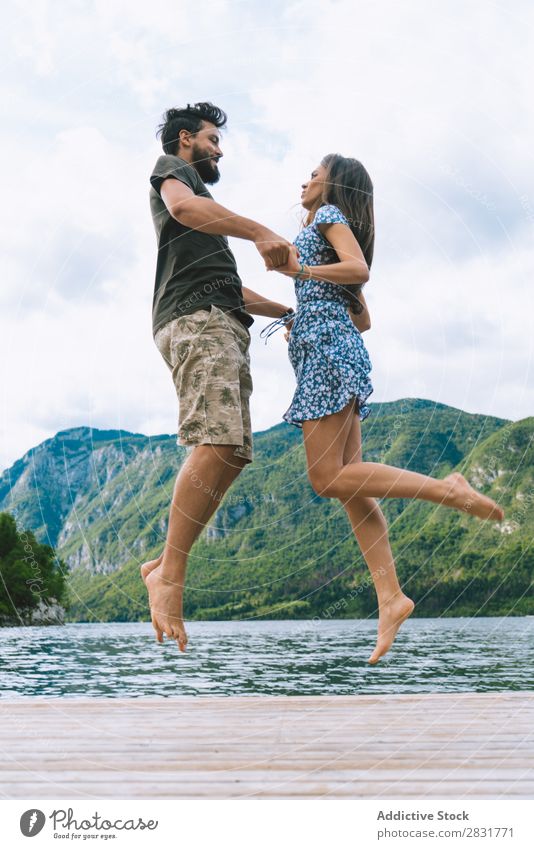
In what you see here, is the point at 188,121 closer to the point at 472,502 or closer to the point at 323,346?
the point at 323,346

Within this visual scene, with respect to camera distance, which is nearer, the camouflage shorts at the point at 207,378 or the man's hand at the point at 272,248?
the man's hand at the point at 272,248

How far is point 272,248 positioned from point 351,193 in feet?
4.06

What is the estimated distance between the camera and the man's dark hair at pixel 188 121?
183 inches

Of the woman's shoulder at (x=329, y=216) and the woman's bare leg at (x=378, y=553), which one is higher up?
the woman's shoulder at (x=329, y=216)

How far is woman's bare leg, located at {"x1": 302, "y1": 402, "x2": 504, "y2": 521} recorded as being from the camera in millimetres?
4094

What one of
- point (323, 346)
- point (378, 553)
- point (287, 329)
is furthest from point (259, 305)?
point (378, 553)

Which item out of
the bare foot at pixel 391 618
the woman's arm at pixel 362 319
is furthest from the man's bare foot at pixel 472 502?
the woman's arm at pixel 362 319

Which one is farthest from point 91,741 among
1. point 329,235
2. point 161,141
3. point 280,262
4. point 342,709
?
point 161,141

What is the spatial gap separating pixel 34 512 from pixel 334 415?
1832 millimetres

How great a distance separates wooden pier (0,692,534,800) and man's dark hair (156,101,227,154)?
337 centimetres

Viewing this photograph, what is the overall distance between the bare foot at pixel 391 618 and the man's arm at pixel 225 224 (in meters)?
2.18

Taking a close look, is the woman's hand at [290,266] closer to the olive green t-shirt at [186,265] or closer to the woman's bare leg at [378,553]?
the olive green t-shirt at [186,265]

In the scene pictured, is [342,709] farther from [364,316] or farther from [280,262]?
[280,262]

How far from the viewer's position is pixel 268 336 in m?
4.85
